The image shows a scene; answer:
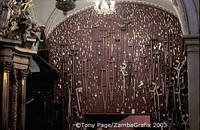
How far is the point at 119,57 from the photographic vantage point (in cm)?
1262

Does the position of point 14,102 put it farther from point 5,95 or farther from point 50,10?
point 50,10

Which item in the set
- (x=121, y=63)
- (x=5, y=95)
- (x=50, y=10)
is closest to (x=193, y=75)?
(x=5, y=95)

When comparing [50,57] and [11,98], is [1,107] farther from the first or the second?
[50,57]

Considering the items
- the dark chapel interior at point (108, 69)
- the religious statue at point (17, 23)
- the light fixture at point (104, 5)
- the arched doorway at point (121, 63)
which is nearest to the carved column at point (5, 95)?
the religious statue at point (17, 23)

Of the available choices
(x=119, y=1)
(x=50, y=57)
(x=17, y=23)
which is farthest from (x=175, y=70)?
(x=17, y=23)

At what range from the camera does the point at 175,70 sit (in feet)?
39.5

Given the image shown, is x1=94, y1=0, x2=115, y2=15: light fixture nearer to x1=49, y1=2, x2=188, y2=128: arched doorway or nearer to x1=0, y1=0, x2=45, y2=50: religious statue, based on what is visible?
x1=49, y1=2, x2=188, y2=128: arched doorway

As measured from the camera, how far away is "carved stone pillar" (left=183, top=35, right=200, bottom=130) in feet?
28.3

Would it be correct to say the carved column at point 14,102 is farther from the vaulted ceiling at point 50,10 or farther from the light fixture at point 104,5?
the vaulted ceiling at point 50,10

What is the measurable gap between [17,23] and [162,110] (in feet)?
14.4

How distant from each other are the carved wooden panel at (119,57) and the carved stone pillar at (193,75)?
3.27 m

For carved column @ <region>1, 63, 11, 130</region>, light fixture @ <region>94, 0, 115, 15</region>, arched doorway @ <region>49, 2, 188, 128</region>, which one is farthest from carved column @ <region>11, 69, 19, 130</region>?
arched doorway @ <region>49, 2, 188, 128</region>

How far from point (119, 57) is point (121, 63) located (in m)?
0.17

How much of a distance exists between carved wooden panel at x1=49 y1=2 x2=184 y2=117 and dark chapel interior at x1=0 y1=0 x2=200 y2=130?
2cm
